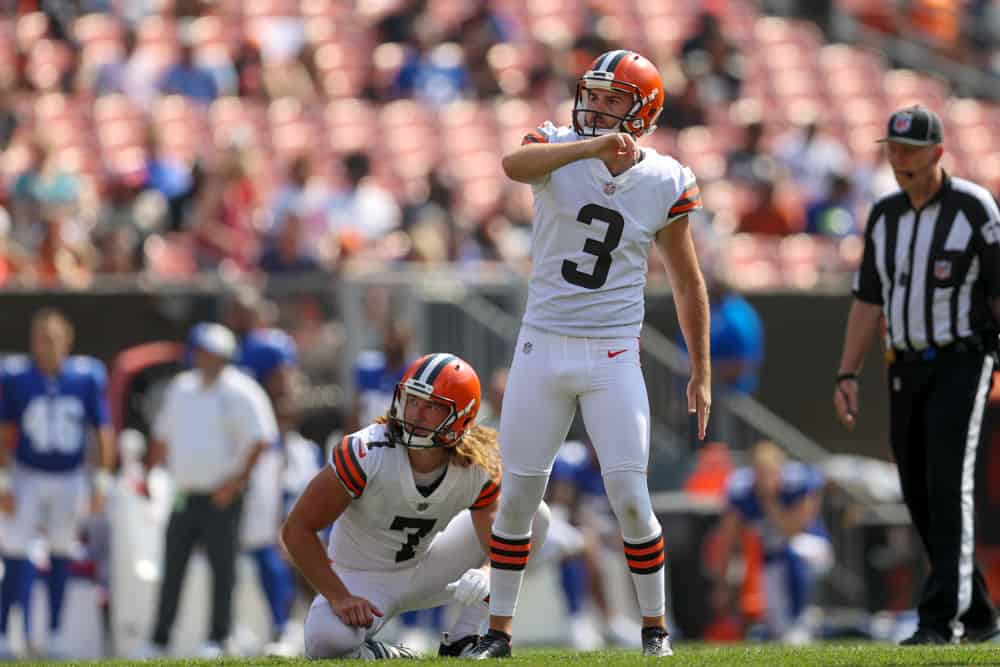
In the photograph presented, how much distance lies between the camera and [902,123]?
6836 mm

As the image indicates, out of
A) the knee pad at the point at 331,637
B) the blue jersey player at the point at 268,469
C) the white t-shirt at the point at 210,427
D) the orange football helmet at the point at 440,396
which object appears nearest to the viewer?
the orange football helmet at the point at 440,396

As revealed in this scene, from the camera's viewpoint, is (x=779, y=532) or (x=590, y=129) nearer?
(x=590, y=129)

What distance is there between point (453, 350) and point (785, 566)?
8.11 feet

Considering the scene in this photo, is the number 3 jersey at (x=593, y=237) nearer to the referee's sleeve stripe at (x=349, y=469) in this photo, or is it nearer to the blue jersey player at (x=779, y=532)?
the referee's sleeve stripe at (x=349, y=469)

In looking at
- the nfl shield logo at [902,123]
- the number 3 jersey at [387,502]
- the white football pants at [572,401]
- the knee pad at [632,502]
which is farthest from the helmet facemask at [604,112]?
the nfl shield logo at [902,123]

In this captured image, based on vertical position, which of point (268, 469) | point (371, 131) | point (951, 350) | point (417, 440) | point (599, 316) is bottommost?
point (268, 469)

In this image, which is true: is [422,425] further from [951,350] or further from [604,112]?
[951,350]

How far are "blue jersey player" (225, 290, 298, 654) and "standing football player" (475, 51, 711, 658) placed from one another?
4.55 metres

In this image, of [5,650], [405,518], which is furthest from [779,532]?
[405,518]

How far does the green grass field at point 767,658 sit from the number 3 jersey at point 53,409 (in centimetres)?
420

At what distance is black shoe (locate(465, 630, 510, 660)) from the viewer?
233 inches

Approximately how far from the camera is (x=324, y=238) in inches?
503

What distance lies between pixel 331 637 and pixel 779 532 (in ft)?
17.7

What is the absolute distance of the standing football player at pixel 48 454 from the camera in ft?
33.8
